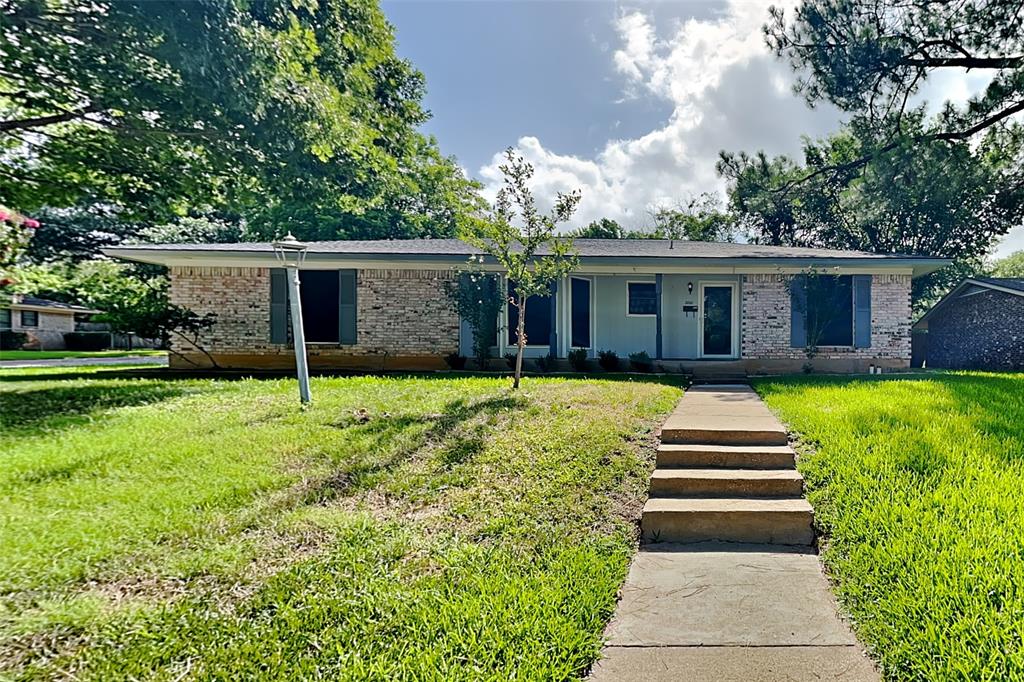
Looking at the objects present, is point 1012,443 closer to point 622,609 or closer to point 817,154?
point 622,609

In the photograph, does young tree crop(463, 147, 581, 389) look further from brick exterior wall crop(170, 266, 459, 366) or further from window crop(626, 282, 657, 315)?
window crop(626, 282, 657, 315)

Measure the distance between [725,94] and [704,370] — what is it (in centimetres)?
1023

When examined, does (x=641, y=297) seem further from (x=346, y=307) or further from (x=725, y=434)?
(x=725, y=434)

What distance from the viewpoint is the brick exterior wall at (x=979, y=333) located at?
13.2 metres

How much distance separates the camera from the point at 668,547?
342 centimetres

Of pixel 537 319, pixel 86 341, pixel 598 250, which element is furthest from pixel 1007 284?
pixel 86 341

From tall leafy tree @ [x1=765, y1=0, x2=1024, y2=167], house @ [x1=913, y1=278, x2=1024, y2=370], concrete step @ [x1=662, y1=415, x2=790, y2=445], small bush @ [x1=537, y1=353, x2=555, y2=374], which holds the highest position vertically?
tall leafy tree @ [x1=765, y1=0, x2=1024, y2=167]

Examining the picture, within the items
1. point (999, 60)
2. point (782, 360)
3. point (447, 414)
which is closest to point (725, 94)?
point (999, 60)

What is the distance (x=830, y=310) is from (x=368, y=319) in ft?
34.7

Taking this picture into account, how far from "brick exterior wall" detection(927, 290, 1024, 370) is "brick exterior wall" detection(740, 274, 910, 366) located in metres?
4.93

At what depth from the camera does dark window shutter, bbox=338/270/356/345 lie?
1132 centimetres

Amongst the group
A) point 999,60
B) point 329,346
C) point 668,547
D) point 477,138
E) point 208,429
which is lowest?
point 668,547

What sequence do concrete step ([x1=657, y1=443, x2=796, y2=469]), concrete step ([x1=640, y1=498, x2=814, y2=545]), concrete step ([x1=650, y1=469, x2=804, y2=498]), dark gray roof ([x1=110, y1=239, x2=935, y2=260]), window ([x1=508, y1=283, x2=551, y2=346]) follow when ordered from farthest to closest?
1. window ([x1=508, y1=283, x2=551, y2=346])
2. dark gray roof ([x1=110, y1=239, x2=935, y2=260])
3. concrete step ([x1=657, y1=443, x2=796, y2=469])
4. concrete step ([x1=650, y1=469, x2=804, y2=498])
5. concrete step ([x1=640, y1=498, x2=814, y2=545])

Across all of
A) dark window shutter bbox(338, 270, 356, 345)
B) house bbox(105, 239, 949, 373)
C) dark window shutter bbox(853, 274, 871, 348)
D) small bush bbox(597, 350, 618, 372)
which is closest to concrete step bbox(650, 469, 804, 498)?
small bush bbox(597, 350, 618, 372)
